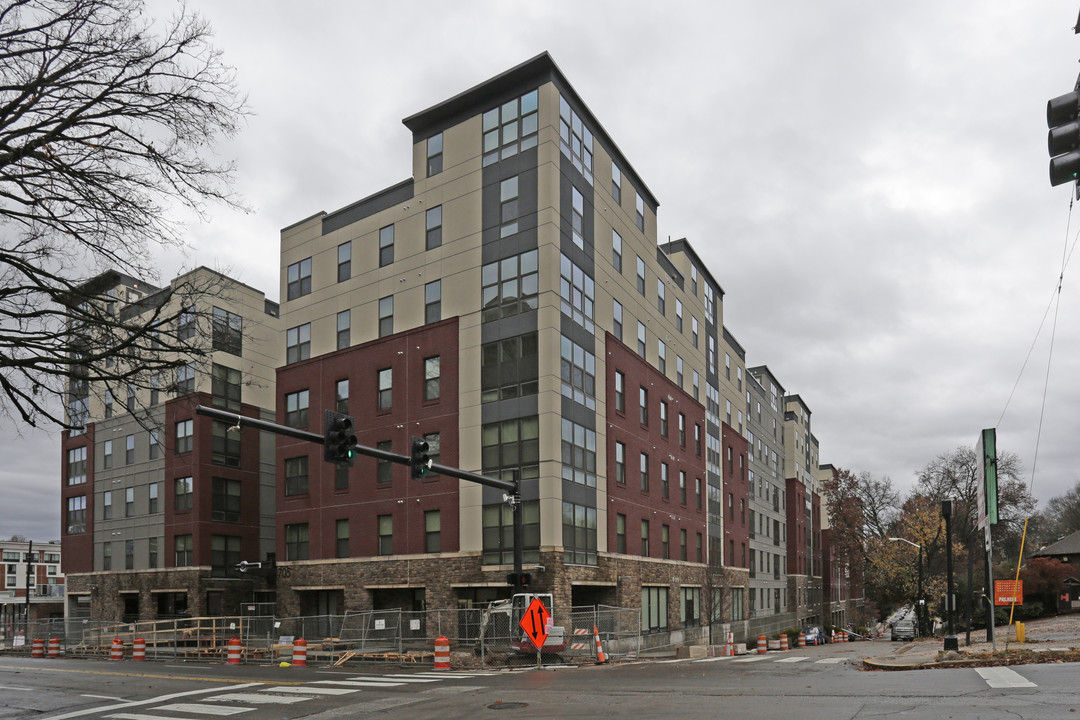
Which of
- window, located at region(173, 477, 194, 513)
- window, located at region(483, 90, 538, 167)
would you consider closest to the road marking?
window, located at region(483, 90, 538, 167)

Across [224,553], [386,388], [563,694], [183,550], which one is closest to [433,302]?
[386,388]

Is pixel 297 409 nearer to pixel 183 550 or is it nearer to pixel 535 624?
pixel 183 550

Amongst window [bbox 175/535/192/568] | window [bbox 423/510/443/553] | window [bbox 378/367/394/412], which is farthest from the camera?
window [bbox 175/535/192/568]

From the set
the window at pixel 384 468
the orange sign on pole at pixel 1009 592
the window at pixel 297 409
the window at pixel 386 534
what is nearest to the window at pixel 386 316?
the window at pixel 384 468

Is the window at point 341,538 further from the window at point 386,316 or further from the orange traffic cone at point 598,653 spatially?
the orange traffic cone at point 598,653

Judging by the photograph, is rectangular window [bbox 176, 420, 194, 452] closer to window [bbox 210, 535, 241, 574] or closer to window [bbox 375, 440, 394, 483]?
window [bbox 210, 535, 241, 574]

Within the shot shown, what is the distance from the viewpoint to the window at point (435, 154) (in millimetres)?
42188

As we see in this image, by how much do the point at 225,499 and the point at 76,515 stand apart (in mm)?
14798

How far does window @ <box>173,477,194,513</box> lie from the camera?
52.2 metres

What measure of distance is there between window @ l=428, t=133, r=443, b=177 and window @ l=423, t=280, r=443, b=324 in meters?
5.42

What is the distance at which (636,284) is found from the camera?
155 ft

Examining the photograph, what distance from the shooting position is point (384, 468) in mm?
42125

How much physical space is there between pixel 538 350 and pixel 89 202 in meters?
25.8

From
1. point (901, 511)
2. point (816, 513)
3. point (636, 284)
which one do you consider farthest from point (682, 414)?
point (816, 513)
